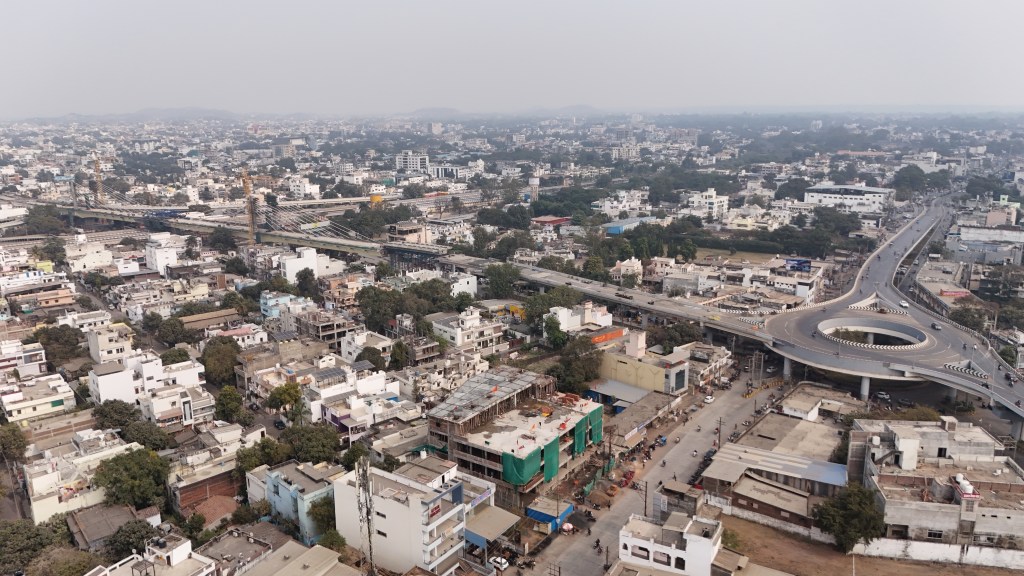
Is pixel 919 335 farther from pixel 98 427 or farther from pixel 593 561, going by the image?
pixel 98 427

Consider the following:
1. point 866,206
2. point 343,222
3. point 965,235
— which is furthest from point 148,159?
point 965,235

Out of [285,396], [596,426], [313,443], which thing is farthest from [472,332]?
[313,443]

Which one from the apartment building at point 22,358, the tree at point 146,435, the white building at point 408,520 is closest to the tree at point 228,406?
the tree at point 146,435

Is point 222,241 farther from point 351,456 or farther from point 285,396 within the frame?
point 351,456

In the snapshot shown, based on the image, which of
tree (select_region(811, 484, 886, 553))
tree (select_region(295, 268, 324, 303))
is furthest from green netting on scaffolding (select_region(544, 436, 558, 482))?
tree (select_region(295, 268, 324, 303))

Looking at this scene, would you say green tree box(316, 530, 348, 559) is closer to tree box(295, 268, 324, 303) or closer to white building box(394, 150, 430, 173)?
tree box(295, 268, 324, 303)
